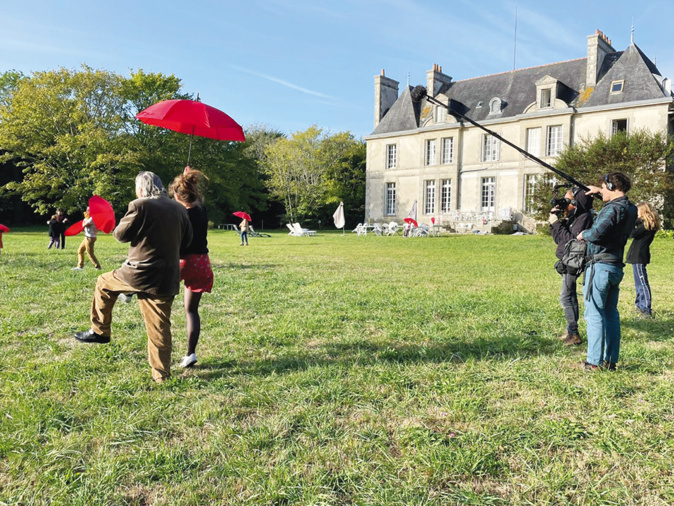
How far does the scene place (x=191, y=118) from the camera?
5121mm

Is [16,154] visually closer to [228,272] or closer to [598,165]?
[228,272]

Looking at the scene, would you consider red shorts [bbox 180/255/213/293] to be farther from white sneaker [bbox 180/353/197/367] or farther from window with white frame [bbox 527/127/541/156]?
window with white frame [bbox 527/127/541/156]

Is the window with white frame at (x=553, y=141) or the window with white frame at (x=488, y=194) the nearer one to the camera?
Result: the window with white frame at (x=553, y=141)

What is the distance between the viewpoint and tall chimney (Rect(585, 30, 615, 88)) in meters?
31.2

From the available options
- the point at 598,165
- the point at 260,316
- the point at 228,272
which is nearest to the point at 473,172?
the point at 598,165

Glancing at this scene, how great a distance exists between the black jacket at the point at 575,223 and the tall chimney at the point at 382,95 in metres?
38.7

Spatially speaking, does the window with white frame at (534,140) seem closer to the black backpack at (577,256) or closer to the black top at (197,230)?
the black backpack at (577,256)

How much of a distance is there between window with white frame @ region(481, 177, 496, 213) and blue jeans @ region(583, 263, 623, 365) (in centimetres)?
3266

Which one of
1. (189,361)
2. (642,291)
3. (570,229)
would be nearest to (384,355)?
(189,361)

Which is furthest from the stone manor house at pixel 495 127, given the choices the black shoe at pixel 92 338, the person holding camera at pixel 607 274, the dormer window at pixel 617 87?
the black shoe at pixel 92 338

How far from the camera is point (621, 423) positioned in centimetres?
330

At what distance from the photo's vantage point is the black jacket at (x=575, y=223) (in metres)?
5.17

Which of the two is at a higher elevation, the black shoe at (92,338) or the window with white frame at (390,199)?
the window with white frame at (390,199)

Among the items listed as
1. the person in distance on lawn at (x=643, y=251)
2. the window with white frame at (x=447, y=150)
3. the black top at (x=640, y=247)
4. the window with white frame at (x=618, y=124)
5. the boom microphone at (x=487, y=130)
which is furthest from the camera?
the window with white frame at (x=447, y=150)
